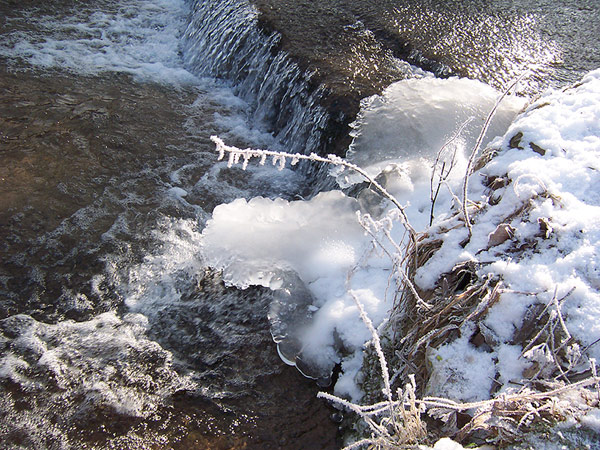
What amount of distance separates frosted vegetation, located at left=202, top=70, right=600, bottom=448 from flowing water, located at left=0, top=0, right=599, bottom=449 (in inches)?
13.2

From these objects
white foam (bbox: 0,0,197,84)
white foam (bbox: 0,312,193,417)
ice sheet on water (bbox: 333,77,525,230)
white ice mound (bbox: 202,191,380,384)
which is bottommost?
white foam (bbox: 0,312,193,417)

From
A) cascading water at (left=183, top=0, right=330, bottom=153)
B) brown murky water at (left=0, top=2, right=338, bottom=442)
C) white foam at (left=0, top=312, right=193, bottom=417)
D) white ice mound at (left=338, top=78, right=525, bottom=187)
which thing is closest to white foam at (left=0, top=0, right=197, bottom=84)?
cascading water at (left=183, top=0, right=330, bottom=153)

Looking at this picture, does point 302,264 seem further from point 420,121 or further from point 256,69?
point 256,69

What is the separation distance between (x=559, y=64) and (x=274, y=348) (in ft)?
13.7

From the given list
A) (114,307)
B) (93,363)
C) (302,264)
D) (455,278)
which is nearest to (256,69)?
(302,264)

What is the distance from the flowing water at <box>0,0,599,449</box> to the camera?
8.14ft

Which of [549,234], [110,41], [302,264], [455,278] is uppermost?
[549,234]

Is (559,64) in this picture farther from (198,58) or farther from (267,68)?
(198,58)

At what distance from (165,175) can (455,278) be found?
296 cm

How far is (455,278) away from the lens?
6.89 ft

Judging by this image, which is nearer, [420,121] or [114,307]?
[114,307]

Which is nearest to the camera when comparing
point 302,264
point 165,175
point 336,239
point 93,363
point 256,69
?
point 93,363

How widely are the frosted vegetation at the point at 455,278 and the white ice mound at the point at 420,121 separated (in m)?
0.04

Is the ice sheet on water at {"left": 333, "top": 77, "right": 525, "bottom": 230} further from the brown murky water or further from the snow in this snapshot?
the brown murky water
